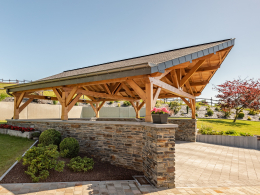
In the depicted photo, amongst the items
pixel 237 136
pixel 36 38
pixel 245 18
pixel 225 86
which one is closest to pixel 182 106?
pixel 225 86

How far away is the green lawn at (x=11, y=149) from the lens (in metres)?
5.36

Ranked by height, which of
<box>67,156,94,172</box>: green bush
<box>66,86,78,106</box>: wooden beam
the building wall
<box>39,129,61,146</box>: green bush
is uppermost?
<box>66,86,78,106</box>: wooden beam

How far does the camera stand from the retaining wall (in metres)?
10.0

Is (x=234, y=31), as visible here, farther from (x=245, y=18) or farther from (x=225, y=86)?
(x=225, y=86)

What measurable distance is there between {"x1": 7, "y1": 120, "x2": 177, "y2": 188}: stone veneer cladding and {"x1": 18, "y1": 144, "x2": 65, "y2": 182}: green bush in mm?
1754

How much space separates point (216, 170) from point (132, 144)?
3.12 m

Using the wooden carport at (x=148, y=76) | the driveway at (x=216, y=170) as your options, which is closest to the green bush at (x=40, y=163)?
the wooden carport at (x=148, y=76)

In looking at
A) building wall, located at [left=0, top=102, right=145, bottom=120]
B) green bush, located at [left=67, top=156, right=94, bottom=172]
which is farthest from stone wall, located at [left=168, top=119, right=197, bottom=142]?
building wall, located at [left=0, top=102, right=145, bottom=120]

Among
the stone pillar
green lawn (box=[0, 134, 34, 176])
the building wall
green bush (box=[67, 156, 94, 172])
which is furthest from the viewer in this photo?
the building wall

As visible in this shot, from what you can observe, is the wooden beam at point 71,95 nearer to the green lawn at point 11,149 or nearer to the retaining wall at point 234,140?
the green lawn at point 11,149

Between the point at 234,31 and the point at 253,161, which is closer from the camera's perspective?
the point at 253,161

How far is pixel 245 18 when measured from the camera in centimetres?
893

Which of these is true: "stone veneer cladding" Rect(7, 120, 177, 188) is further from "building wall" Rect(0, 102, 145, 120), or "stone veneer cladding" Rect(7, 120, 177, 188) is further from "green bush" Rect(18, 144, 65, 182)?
"building wall" Rect(0, 102, 145, 120)

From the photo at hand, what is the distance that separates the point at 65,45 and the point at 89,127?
A: 9408 millimetres
